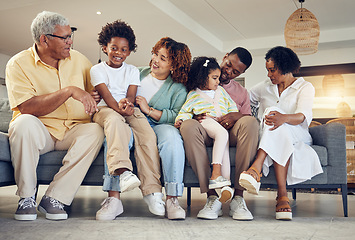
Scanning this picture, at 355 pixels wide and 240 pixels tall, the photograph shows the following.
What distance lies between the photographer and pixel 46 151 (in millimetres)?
2260

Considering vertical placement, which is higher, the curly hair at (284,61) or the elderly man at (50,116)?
the curly hair at (284,61)

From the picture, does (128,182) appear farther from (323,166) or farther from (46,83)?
(323,166)

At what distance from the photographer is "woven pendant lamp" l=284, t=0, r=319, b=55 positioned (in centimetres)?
536

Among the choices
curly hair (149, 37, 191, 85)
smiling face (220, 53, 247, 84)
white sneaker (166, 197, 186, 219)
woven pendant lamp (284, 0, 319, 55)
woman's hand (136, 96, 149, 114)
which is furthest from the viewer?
woven pendant lamp (284, 0, 319, 55)

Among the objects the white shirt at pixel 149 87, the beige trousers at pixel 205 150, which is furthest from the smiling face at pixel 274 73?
the white shirt at pixel 149 87

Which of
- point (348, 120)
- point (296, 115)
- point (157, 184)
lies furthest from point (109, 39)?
point (348, 120)

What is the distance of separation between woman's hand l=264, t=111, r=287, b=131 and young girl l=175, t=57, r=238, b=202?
0.85 ft

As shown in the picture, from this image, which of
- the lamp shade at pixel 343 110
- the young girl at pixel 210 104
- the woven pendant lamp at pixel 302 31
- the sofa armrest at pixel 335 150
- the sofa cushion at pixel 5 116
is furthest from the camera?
the lamp shade at pixel 343 110

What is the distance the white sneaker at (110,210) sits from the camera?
2.03 meters

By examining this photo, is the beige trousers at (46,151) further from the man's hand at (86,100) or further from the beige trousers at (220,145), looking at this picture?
the beige trousers at (220,145)

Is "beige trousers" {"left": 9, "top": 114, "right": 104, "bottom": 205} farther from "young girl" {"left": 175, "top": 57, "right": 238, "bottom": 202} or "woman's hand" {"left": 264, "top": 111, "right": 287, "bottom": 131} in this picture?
"woman's hand" {"left": 264, "top": 111, "right": 287, "bottom": 131}

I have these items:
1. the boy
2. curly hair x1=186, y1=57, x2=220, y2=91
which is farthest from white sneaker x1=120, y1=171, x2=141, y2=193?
curly hair x1=186, y1=57, x2=220, y2=91

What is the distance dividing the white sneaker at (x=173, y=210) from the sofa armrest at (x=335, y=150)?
0.98m

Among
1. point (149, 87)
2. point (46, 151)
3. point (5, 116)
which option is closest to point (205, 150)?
point (149, 87)
